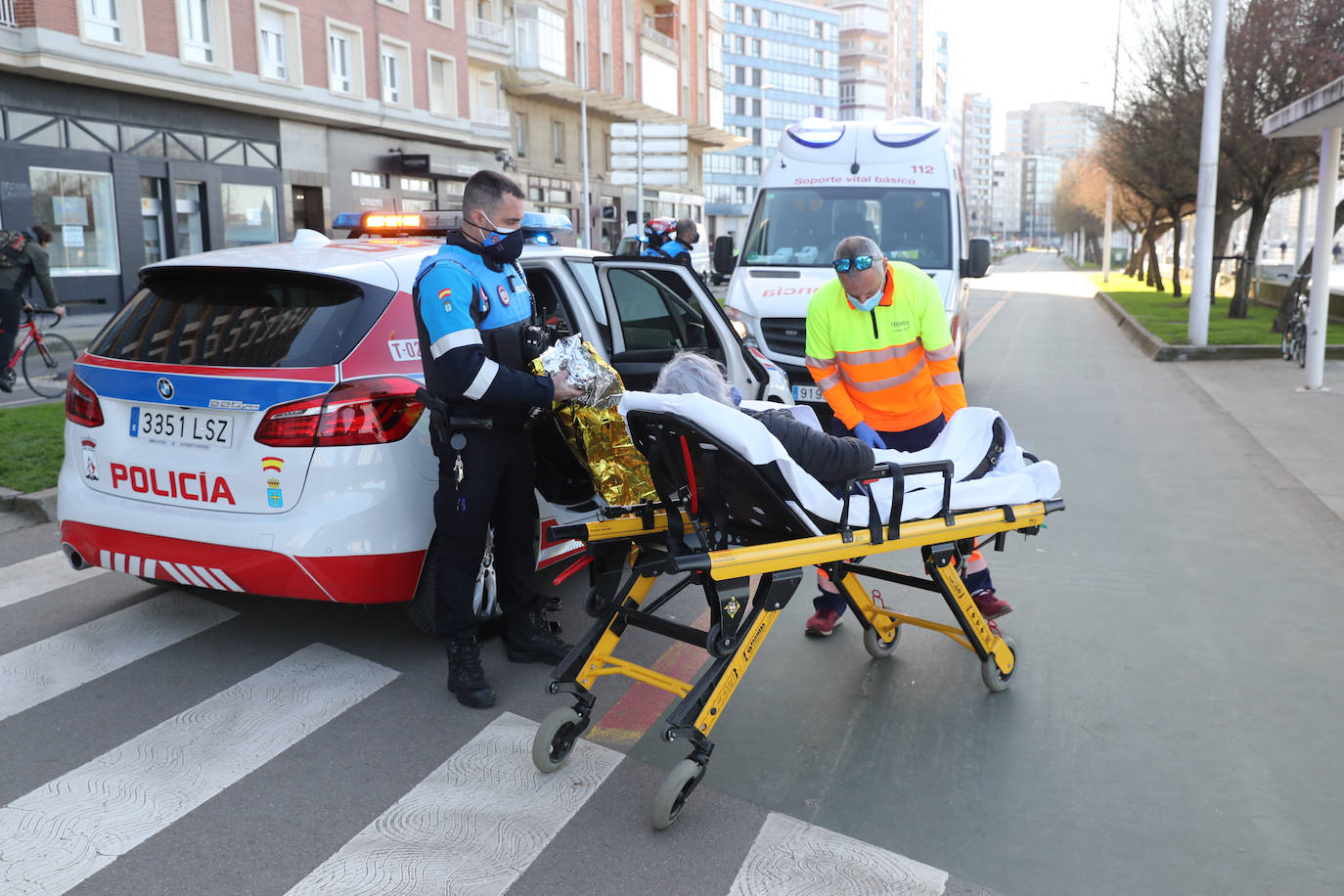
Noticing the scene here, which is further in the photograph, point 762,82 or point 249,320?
point 762,82

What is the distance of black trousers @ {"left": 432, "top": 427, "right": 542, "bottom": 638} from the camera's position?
4.16m

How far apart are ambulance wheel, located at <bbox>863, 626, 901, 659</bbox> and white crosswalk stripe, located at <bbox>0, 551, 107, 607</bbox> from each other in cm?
371

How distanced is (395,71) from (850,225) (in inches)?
1040

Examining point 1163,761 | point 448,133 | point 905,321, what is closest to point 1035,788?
point 1163,761

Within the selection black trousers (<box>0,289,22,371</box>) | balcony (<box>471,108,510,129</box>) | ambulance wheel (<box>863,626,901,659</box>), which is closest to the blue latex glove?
ambulance wheel (<box>863,626,901,659</box>)

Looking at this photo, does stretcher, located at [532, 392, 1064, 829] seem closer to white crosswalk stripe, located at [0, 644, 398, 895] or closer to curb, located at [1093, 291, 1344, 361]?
white crosswalk stripe, located at [0, 644, 398, 895]

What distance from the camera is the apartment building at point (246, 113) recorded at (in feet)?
75.5

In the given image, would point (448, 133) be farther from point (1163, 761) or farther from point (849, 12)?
point (849, 12)

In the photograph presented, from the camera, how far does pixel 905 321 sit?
16.2 ft

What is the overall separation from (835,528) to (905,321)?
150cm

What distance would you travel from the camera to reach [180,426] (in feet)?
14.0

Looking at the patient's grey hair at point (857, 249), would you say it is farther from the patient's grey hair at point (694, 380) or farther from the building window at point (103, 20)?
the building window at point (103, 20)

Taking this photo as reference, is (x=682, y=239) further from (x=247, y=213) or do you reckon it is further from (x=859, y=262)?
(x=247, y=213)

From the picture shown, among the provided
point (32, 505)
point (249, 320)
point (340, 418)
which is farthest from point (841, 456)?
point (32, 505)
